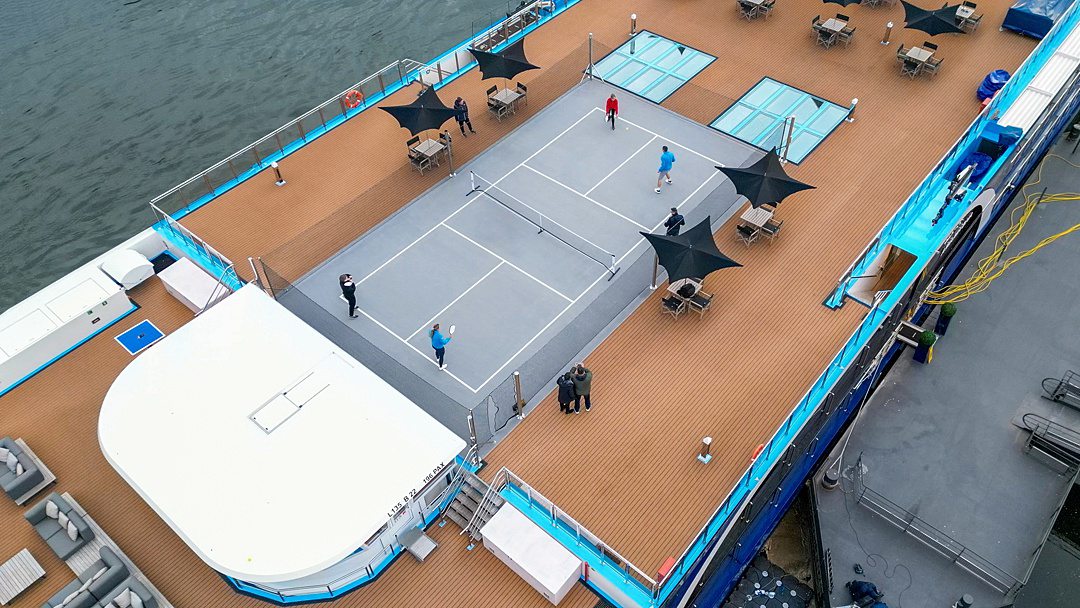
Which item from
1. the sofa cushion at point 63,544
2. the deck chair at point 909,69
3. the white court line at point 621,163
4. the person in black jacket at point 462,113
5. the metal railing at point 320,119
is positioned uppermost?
the metal railing at point 320,119

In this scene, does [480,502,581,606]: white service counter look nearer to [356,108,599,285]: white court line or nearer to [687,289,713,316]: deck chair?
[687,289,713,316]: deck chair

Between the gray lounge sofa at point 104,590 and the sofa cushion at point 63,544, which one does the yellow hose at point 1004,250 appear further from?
the sofa cushion at point 63,544

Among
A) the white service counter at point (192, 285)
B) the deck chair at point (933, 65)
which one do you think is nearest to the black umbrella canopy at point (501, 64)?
the white service counter at point (192, 285)

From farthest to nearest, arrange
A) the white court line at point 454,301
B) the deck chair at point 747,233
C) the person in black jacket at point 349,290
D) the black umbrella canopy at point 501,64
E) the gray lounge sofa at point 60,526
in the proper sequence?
the black umbrella canopy at point 501,64
the deck chair at point 747,233
the white court line at point 454,301
the person in black jacket at point 349,290
the gray lounge sofa at point 60,526

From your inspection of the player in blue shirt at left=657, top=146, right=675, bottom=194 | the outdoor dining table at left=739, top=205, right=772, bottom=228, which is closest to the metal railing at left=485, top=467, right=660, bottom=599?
the outdoor dining table at left=739, top=205, right=772, bottom=228

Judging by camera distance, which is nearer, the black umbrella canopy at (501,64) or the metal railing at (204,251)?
the metal railing at (204,251)

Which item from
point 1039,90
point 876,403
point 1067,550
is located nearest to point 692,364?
point 876,403
